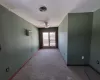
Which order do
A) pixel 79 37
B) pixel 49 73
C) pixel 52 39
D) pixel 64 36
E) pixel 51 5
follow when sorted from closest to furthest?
pixel 51 5, pixel 49 73, pixel 79 37, pixel 64 36, pixel 52 39

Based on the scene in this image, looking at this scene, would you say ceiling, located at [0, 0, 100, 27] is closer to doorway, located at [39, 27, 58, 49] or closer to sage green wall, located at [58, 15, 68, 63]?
sage green wall, located at [58, 15, 68, 63]

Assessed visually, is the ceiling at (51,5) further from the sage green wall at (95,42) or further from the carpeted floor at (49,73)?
the carpeted floor at (49,73)

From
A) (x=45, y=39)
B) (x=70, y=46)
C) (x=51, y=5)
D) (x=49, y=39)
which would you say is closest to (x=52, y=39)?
(x=49, y=39)

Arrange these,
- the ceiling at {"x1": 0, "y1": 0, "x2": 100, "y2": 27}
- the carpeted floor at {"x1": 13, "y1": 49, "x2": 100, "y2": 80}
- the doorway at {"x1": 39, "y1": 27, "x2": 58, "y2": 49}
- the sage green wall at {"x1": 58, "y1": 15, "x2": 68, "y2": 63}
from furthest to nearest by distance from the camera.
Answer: the doorway at {"x1": 39, "y1": 27, "x2": 58, "y2": 49} → the sage green wall at {"x1": 58, "y1": 15, "x2": 68, "y2": 63} → the carpeted floor at {"x1": 13, "y1": 49, "x2": 100, "y2": 80} → the ceiling at {"x1": 0, "y1": 0, "x2": 100, "y2": 27}

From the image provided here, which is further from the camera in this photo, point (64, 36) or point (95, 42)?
point (64, 36)

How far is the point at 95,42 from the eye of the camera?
8.55ft

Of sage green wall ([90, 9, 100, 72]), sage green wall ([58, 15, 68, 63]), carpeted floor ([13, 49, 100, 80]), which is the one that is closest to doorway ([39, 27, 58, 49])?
sage green wall ([58, 15, 68, 63])

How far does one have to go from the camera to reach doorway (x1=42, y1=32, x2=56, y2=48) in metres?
7.35

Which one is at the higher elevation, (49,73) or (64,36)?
(64,36)

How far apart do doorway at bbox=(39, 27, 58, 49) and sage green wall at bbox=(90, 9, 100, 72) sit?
15.2 ft

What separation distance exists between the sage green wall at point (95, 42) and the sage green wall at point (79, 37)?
0.16 metres

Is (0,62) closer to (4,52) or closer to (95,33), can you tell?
(4,52)

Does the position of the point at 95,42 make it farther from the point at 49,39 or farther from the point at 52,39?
the point at 49,39

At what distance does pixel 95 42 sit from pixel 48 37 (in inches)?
203
